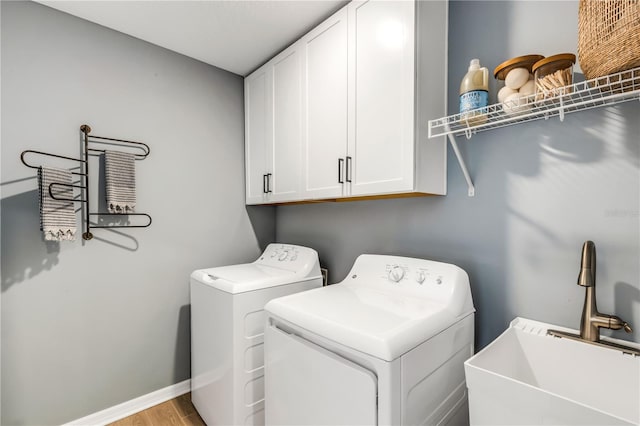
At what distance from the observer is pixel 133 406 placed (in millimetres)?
1934

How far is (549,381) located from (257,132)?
6.98 ft

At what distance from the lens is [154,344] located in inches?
80.0

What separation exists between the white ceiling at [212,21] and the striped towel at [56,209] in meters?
0.93

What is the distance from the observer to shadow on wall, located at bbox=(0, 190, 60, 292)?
1.54 meters

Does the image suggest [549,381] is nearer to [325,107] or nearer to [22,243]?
[325,107]

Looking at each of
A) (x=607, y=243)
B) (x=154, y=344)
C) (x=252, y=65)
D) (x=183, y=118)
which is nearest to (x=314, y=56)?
(x=252, y=65)

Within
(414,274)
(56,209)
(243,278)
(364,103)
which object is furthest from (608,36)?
(56,209)

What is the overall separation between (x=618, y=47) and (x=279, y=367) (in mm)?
1518

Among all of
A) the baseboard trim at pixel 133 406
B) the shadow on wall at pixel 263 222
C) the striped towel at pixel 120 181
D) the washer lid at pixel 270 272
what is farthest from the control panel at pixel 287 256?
the baseboard trim at pixel 133 406

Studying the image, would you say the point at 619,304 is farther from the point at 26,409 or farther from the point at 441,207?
the point at 26,409

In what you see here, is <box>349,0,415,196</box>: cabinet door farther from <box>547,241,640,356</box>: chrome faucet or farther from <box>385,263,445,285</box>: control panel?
<box>547,241,640,356</box>: chrome faucet

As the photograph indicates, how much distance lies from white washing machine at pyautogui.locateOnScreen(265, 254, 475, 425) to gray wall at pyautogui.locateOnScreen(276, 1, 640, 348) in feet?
0.66

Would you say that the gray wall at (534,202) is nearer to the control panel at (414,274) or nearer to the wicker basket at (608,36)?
the control panel at (414,274)

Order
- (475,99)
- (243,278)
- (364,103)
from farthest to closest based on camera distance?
(243,278) < (364,103) < (475,99)
